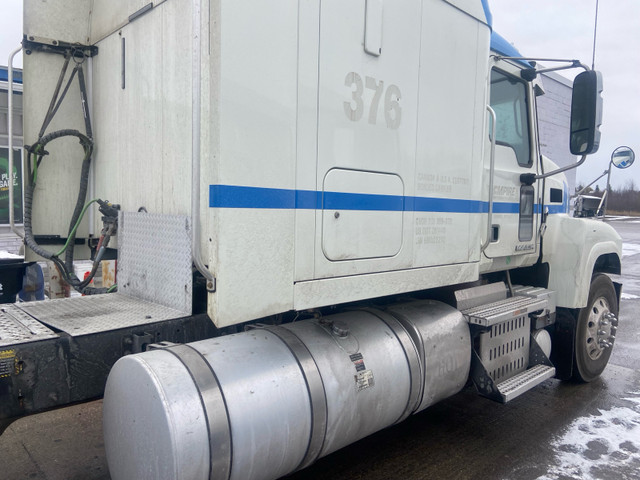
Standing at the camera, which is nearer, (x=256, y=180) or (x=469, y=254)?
(x=256, y=180)

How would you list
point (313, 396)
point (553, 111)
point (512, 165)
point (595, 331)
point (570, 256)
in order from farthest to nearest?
point (553, 111) < point (595, 331) < point (570, 256) < point (512, 165) < point (313, 396)

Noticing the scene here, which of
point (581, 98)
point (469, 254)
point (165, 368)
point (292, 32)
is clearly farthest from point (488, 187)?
point (165, 368)

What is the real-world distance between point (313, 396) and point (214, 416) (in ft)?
1.77

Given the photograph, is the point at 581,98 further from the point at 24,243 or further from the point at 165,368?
the point at 24,243

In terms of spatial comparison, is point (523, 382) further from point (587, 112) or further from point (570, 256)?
point (587, 112)

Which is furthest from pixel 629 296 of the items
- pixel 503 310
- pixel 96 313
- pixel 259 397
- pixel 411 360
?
pixel 96 313

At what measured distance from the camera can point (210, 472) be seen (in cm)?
210

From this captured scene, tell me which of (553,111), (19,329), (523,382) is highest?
(553,111)

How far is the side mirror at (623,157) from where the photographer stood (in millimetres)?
6543

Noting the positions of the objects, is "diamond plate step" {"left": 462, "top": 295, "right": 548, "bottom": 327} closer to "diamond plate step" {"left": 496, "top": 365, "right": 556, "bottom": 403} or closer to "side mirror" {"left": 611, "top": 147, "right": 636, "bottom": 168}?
"diamond plate step" {"left": 496, "top": 365, "right": 556, "bottom": 403}

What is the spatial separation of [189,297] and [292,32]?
131 cm

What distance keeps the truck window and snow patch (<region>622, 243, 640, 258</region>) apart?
570 inches

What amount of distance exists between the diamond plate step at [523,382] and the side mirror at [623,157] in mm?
3751

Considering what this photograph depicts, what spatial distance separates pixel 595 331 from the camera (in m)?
4.95
